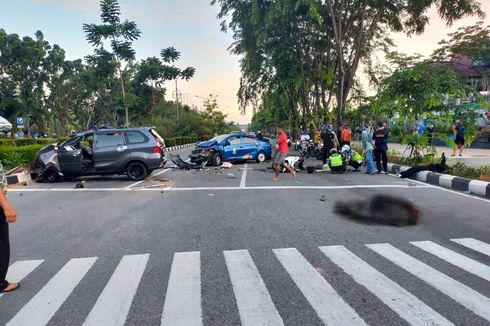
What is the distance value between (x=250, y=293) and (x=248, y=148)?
15722mm

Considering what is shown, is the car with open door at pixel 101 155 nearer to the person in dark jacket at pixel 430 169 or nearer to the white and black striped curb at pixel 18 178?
the white and black striped curb at pixel 18 178

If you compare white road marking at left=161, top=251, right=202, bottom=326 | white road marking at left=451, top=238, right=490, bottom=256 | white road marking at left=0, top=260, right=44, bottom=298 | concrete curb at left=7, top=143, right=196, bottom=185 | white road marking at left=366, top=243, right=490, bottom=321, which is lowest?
white road marking at left=451, top=238, right=490, bottom=256

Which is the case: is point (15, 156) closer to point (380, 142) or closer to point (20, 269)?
point (20, 269)

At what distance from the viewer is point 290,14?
22.4m

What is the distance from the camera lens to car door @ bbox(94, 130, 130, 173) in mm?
12648

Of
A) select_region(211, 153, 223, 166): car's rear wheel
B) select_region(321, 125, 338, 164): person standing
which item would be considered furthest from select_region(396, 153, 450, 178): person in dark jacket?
select_region(211, 153, 223, 166): car's rear wheel

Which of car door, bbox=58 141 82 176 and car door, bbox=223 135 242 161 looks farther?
car door, bbox=223 135 242 161

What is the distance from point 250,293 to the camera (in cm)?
374

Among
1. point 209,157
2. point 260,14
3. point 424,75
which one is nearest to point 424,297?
point 424,75

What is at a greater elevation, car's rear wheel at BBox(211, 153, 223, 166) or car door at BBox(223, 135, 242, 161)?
car door at BBox(223, 135, 242, 161)

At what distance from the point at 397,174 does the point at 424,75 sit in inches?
153

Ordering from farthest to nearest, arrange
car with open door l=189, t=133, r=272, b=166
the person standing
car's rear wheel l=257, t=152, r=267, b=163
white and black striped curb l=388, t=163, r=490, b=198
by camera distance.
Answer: car's rear wheel l=257, t=152, r=267, b=163, car with open door l=189, t=133, r=272, b=166, the person standing, white and black striped curb l=388, t=163, r=490, b=198

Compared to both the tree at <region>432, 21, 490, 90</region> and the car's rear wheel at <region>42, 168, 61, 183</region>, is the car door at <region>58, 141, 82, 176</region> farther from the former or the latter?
the tree at <region>432, 21, 490, 90</region>

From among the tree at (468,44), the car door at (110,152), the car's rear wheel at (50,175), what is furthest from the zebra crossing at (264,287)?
the tree at (468,44)
